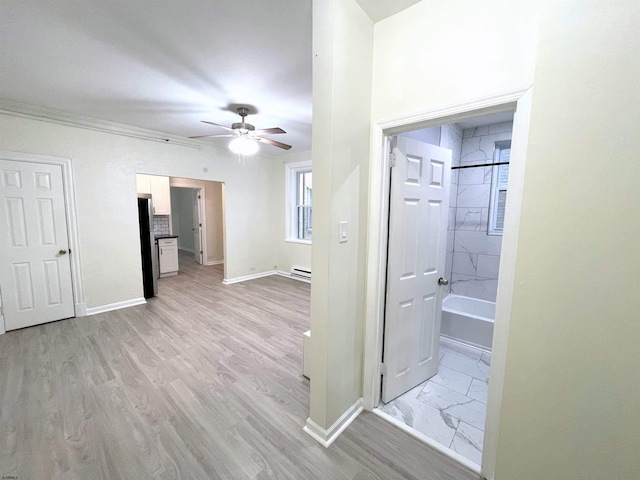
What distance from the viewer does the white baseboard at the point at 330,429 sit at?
153cm

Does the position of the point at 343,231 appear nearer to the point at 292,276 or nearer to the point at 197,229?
the point at 292,276

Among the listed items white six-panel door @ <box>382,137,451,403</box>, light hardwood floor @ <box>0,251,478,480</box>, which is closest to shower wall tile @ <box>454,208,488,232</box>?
white six-panel door @ <box>382,137,451,403</box>

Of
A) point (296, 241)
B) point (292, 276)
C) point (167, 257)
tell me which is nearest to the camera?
point (296, 241)

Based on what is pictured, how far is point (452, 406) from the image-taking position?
187 centimetres

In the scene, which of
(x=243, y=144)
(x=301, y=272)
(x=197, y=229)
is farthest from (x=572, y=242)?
(x=197, y=229)

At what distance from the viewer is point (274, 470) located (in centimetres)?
137

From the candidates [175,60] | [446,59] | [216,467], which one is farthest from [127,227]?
[446,59]

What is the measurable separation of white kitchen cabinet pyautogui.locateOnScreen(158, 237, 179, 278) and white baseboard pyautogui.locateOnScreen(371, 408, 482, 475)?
5439 mm

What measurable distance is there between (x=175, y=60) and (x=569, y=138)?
258 cm

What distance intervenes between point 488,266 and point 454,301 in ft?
2.11

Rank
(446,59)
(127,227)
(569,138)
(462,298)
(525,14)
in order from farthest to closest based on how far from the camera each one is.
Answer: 1. (127,227)
2. (462,298)
3. (446,59)
4. (525,14)
5. (569,138)

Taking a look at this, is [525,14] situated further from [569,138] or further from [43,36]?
[43,36]

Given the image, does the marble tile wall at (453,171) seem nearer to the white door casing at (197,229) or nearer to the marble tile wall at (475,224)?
the marble tile wall at (475,224)

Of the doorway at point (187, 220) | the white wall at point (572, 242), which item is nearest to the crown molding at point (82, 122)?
the doorway at point (187, 220)
